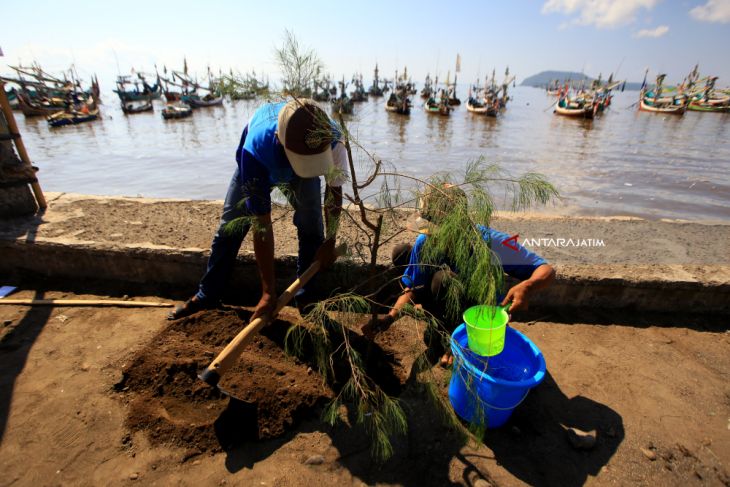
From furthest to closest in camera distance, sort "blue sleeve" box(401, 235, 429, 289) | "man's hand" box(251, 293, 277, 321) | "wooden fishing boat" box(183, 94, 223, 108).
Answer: "wooden fishing boat" box(183, 94, 223, 108) < "blue sleeve" box(401, 235, 429, 289) < "man's hand" box(251, 293, 277, 321)

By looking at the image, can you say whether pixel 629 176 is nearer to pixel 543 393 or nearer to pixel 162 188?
pixel 543 393

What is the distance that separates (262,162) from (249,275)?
4.62 ft

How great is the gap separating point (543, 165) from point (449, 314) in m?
12.6

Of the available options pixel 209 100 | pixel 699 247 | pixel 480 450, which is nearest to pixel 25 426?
pixel 480 450

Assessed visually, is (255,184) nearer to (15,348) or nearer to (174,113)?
(15,348)

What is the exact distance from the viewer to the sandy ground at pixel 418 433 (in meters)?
1.89

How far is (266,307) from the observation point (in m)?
2.19

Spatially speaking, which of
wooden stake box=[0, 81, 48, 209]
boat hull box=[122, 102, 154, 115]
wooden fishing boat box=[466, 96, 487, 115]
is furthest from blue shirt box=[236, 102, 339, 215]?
boat hull box=[122, 102, 154, 115]

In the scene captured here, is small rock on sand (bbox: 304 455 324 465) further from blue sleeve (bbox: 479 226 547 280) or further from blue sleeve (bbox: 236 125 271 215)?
blue sleeve (bbox: 479 226 547 280)

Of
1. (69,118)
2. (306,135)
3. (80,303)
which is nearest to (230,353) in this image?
(306,135)

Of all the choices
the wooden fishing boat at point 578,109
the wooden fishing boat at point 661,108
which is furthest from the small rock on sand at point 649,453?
the wooden fishing boat at point 661,108

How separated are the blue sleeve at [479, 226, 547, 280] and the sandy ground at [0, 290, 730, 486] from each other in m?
0.80

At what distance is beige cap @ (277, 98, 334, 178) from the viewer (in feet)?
5.99

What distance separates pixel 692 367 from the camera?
262 cm
